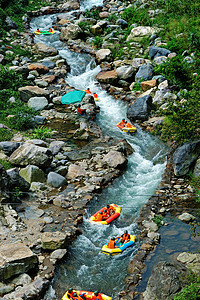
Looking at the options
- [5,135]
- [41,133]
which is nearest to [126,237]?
[41,133]

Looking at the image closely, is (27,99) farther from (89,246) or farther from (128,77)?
(89,246)

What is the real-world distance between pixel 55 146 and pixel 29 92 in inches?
206

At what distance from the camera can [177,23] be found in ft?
66.3

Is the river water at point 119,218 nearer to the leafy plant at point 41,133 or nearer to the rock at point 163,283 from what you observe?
the rock at point 163,283

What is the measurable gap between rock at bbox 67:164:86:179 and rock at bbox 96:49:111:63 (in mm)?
11346

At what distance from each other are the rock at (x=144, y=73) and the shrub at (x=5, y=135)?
828cm

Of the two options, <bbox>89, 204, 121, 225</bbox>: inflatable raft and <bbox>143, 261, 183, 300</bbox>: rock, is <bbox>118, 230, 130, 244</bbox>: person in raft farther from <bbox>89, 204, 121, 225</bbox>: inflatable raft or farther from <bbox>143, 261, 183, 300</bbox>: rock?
<bbox>143, 261, 183, 300</bbox>: rock

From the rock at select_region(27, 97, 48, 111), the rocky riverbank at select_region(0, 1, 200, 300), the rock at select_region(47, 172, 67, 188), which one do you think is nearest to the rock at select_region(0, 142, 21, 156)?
the rocky riverbank at select_region(0, 1, 200, 300)

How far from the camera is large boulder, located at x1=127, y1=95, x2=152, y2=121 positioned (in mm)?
14719

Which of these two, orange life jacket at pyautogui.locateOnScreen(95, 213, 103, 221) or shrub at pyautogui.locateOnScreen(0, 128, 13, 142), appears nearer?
orange life jacket at pyautogui.locateOnScreen(95, 213, 103, 221)

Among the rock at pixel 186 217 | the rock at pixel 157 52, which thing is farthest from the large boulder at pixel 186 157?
the rock at pixel 157 52

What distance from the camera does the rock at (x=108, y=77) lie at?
18.1 metres

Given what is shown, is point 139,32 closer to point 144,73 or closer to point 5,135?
point 144,73

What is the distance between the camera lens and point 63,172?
11109 mm
